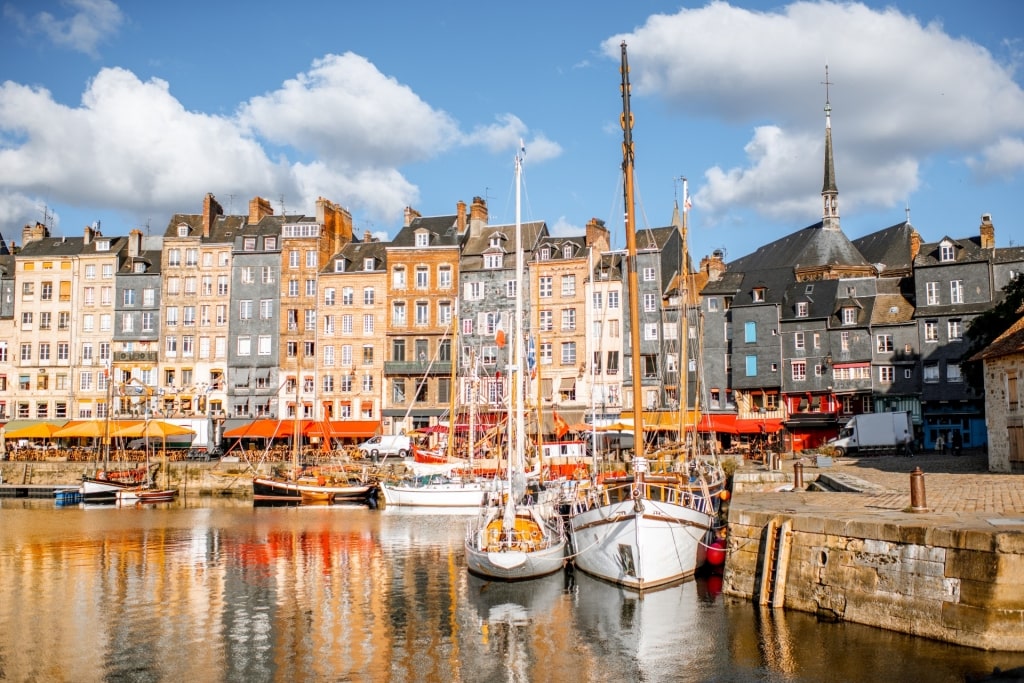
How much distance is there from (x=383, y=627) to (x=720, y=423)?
42.6 meters

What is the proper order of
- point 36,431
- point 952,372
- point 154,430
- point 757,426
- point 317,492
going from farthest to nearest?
point 36,431 < point 154,430 < point 757,426 < point 952,372 < point 317,492

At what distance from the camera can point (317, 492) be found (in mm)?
54781

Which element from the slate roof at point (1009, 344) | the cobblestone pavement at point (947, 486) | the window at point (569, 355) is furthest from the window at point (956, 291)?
the slate roof at point (1009, 344)

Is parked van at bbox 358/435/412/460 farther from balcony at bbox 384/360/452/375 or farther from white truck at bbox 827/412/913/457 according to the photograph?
white truck at bbox 827/412/913/457

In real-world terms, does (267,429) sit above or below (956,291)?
below

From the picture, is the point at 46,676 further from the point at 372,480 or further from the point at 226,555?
the point at 372,480

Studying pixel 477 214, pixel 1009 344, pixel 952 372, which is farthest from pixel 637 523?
pixel 477 214

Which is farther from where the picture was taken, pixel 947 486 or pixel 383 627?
pixel 947 486

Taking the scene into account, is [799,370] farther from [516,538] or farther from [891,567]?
[891,567]

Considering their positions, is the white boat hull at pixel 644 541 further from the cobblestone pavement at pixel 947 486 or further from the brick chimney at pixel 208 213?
the brick chimney at pixel 208 213

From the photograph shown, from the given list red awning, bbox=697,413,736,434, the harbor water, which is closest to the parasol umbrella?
the harbor water

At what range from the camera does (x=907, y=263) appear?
7844 centimetres

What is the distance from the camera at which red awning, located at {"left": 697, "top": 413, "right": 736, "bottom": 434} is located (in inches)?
2307

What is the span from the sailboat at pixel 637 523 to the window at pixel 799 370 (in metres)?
41.2
